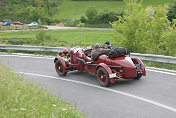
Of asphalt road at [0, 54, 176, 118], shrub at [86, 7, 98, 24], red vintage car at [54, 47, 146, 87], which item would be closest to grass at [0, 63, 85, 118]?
asphalt road at [0, 54, 176, 118]

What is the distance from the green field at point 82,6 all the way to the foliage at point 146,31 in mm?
56036

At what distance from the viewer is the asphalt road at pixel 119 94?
621 cm

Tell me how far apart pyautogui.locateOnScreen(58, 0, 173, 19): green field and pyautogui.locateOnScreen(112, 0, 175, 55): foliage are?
184ft

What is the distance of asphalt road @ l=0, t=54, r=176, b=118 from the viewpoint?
621cm

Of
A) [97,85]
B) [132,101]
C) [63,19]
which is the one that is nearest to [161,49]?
[97,85]

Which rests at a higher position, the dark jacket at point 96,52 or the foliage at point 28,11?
the foliage at point 28,11

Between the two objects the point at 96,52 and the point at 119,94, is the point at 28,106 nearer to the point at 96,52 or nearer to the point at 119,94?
the point at 119,94

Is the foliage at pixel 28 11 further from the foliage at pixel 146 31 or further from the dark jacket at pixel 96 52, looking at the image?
the dark jacket at pixel 96 52

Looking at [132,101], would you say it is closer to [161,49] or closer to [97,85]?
[97,85]

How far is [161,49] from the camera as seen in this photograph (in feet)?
44.1

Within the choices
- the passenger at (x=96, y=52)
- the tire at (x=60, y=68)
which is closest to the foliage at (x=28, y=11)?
the tire at (x=60, y=68)

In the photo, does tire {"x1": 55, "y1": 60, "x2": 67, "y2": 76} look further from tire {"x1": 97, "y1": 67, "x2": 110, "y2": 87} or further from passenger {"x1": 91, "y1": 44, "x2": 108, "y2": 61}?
tire {"x1": 97, "y1": 67, "x2": 110, "y2": 87}

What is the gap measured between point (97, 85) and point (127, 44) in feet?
20.5

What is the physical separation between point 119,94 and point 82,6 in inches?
2938
